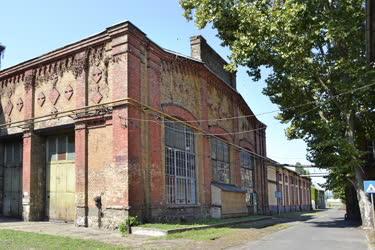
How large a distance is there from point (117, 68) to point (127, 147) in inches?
138

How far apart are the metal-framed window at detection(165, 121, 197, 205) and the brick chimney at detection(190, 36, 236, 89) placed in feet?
17.6

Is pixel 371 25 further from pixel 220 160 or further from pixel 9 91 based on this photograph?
pixel 9 91

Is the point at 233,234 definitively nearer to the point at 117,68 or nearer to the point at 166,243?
the point at 166,243

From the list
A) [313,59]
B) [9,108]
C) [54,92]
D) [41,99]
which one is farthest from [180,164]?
[9,108]

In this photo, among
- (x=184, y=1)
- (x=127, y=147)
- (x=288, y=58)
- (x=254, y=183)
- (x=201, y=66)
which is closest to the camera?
(x=127, y=147)

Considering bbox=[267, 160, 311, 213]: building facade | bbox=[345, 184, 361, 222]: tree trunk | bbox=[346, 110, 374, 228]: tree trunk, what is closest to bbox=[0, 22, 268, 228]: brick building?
bbox=[346, 110, 374, 228]: tree trunk

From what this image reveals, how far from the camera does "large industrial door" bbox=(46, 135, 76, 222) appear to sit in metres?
20.3

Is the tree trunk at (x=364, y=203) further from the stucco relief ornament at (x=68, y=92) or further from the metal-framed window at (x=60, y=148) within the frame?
the stucco relief ornament at (x=68, y=92)

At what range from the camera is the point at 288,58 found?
20.5 meters

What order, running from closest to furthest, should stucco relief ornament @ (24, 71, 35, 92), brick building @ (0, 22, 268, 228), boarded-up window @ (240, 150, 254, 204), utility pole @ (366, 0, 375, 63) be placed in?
utility pole @ (366, 0, 375, 63) < brick building @ (0, 22, 268, 228) < stucco relief ornament @ (24, 71, 35, 92) < boarded-up window @ (240, 150, 254, 204)

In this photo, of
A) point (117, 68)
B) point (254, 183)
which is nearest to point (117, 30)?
point (117, 68)

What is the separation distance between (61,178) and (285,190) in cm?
3648

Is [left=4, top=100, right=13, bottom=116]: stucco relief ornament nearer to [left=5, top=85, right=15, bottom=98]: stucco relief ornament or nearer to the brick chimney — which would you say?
[left=5, top=85, right=15, bottom=98]: stucco relief ornament

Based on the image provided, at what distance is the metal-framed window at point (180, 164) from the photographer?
21.1 meters
